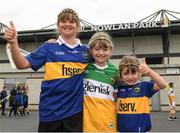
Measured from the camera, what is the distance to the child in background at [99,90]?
138 inches

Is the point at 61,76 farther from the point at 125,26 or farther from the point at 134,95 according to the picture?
the point at 125,26

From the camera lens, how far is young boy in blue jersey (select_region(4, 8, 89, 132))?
329 centimetres

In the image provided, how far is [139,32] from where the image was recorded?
26203 millimetres

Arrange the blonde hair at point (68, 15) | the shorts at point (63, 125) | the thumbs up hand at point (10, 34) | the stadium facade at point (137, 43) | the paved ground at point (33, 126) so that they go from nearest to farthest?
the thumbs up hand at point (10, 34) < the shorts at point (63, 125) < the blonde hair at point (68, 15) < the paved ground at point (33, 126) < the stadium facade at point (137, 43)

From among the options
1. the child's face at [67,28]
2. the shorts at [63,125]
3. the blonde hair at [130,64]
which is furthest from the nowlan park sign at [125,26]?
the shorts at [63,125]

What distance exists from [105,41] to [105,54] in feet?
0.45

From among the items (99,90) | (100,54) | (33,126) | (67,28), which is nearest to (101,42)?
(100,54)

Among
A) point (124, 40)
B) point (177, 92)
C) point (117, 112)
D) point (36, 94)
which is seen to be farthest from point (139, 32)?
point (117, 112)

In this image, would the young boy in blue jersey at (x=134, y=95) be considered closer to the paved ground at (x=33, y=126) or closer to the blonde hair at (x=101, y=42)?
the blonde hair at (x=101, y=42)

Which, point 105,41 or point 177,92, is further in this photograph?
point 177,92

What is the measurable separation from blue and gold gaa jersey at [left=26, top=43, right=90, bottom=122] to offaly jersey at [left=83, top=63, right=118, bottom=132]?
143mm

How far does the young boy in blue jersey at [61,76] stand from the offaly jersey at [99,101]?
0.13 metres

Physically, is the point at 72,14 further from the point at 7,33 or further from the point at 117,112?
the point at 117,112

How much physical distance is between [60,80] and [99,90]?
0.48 metres
